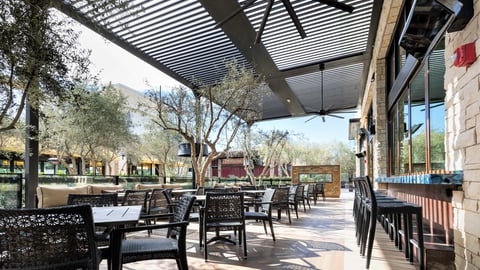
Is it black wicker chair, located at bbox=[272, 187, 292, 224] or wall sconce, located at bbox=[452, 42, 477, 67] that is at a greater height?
wall sconce, located at bbox=[452, 42, 477, 67]

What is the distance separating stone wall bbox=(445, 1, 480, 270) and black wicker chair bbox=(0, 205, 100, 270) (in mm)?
2309

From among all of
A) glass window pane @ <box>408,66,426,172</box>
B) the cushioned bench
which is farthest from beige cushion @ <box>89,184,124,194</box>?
glass window pane @ <box>408,66,426,172</box>

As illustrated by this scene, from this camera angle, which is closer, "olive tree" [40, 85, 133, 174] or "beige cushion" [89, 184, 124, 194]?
"beige cushion" [89, 184, 124, 194]

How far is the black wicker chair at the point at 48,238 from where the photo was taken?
1.76 m

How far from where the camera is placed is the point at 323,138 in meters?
32.6

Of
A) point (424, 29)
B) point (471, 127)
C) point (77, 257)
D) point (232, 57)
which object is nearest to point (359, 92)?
point (232, 57)

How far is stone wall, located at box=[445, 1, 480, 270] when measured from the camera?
1976 mm

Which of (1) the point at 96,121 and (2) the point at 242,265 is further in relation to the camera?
(1) the point at 96,121

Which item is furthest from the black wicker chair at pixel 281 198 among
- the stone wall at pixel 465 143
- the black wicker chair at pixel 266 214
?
the stone wall at pixel 465 143

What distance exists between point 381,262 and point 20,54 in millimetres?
4348

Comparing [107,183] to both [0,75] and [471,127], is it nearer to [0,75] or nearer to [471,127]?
[0,75]

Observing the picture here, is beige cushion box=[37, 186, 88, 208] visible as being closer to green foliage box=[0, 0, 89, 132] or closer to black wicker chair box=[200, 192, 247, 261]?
green foliage box=[0, 0, 89, 132]

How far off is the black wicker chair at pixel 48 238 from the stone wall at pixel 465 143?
7.57 ft

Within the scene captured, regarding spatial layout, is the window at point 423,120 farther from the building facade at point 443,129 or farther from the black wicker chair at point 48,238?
the black wicker chair at point 48,238
